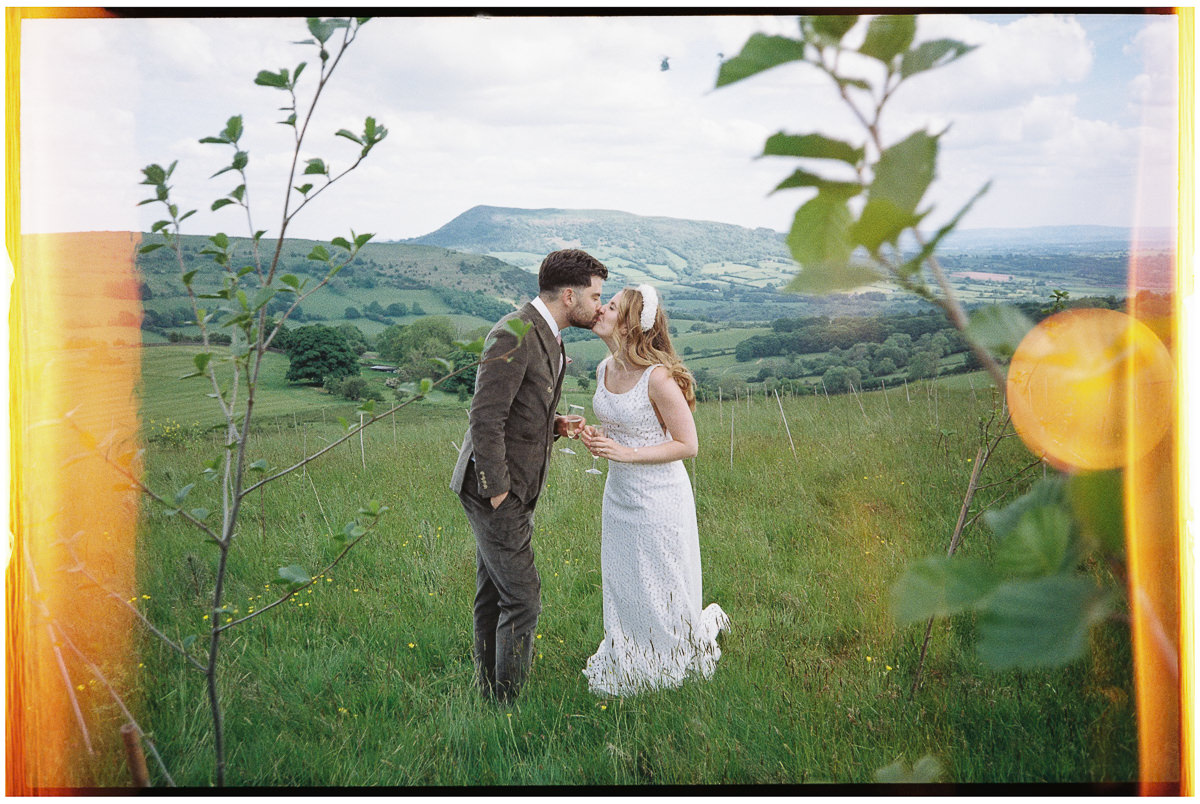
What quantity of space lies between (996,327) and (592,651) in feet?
6.92

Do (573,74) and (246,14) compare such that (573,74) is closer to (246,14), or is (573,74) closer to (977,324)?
(246,14)

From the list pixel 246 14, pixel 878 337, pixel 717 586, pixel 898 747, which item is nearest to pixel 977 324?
pixel 246 14

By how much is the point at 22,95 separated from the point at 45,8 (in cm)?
20

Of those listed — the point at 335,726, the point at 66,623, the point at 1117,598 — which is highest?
the point at 1117,598

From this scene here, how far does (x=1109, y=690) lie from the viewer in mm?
1704

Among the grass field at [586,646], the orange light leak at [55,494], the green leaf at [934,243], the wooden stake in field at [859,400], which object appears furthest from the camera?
the wooden stake in field at [859,400]

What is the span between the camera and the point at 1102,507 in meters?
0.30

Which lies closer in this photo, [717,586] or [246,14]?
[246,14]

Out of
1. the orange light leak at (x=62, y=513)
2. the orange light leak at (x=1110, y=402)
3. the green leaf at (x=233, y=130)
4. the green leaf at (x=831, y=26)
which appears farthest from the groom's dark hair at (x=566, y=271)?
the green leaf at (x=831, y=26)

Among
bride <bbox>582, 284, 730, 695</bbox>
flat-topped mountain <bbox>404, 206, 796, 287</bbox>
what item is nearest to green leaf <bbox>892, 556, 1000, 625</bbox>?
bride <bbox>582, 284, 730, 695</bbox>

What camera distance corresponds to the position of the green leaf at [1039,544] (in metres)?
→ 0.29

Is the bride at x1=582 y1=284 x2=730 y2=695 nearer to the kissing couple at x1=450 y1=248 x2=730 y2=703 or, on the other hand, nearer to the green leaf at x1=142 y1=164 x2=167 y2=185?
the kissing couple at x1=450 y1=248 x2=730 y2=703

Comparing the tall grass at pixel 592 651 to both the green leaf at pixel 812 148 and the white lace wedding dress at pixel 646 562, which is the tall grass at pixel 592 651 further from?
the green leaf at pixel 812 148

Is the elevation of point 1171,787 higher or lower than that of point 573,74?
lower
